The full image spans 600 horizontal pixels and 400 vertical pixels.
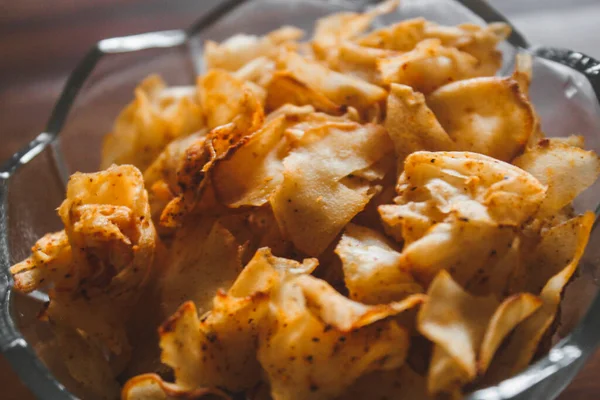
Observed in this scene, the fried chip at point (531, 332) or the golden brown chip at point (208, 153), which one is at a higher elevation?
the golden brown chip at point (208, 153)

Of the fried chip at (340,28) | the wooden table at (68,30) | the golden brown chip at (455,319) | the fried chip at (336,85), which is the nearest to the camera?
the golden brown chip at (455,319)

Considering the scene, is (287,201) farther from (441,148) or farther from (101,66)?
(101,66)

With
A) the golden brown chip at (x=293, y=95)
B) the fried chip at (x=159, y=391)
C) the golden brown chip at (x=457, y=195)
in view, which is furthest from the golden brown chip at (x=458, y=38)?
the fried chip at (x=159, y=391)

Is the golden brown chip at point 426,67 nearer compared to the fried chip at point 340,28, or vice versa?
the golden brown chip at point 426,67

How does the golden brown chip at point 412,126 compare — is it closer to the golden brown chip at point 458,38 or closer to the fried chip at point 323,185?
the fried chip at point 323,185

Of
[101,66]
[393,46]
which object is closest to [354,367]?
[393,46]

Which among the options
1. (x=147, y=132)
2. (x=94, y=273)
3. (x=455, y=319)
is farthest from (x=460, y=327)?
(x=147, y=132)

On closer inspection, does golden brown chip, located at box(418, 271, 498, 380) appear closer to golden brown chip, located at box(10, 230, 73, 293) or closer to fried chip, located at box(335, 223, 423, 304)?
fried chip, located at box(335, 223, 423, 304)
